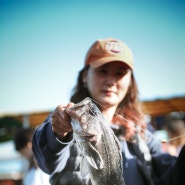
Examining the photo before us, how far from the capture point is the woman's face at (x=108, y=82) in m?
2.02

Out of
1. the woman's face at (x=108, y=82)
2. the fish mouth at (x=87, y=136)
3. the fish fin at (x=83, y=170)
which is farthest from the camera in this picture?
the woman's face at (x=108, y=82)

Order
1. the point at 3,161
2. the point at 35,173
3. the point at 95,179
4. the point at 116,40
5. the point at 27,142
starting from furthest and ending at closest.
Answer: the point at 3,161 → the point at 27,142 → the point at 35,173 → the point at 116,40 → the point at 95,179

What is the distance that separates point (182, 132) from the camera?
15.9 feet

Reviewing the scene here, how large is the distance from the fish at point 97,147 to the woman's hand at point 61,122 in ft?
0.19

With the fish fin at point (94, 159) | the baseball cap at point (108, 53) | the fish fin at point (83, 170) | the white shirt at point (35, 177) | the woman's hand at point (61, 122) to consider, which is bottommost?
the white shirt at point (35, 177)

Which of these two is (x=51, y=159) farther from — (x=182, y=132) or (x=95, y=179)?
(x=182, y=132)

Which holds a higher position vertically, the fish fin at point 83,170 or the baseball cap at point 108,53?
the baseball cap at point 108,53

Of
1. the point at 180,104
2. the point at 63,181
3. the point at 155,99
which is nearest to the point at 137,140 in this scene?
the point at 63,181

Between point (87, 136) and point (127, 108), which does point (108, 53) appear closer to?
point (127, 108)

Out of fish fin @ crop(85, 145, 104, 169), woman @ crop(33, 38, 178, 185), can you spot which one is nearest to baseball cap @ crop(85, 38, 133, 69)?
woman @ crop(33, 38, 178, 185)

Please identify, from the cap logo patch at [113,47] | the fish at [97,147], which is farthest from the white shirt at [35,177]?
the fish at [97,147]

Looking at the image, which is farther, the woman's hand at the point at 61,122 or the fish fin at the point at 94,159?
the woman's hand at the point at 61,122

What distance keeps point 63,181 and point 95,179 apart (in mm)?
574

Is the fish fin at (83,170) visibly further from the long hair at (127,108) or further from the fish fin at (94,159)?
the long hair at (127,108)
